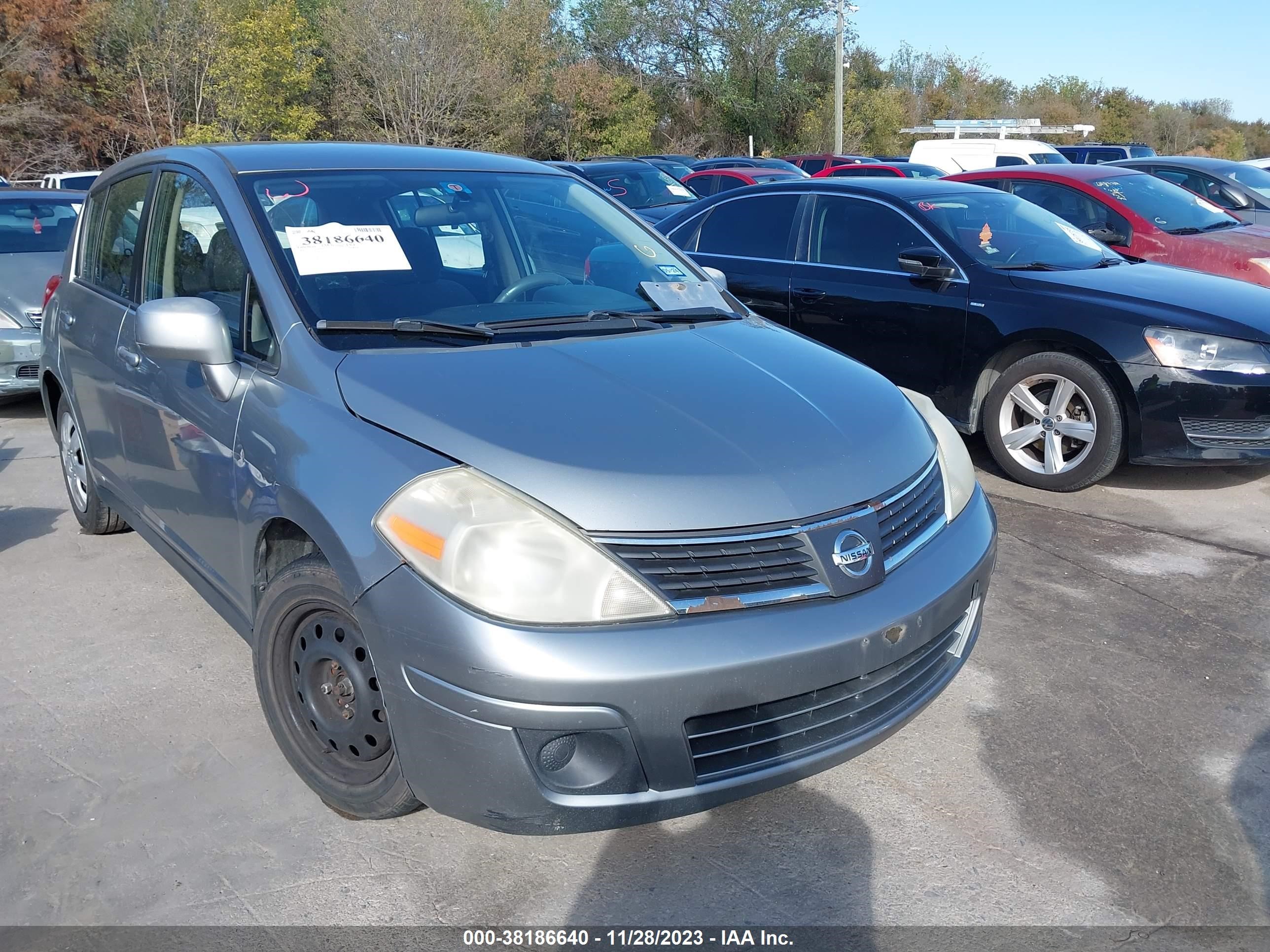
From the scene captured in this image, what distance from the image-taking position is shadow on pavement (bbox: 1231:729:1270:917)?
108 inches

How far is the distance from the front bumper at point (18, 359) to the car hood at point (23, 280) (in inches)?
5.9

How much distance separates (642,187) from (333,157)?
11343 mm

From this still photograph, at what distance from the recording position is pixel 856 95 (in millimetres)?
44812

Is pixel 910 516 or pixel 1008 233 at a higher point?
pixel 1008 233

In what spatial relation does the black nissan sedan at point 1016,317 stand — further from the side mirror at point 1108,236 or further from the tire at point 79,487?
the tire at point 79,487

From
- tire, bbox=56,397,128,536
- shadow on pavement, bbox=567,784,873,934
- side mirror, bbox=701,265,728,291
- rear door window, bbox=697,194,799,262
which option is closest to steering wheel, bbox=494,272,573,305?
side mirror, bbox=701,265,728,291

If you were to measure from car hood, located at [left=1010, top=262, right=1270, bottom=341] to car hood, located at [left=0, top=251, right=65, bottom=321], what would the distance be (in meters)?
6.34

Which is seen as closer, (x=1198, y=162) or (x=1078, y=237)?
(x=1078, y=237)

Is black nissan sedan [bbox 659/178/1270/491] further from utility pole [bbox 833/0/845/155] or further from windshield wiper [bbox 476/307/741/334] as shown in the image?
utility pole [bbox 833/0/845/155]

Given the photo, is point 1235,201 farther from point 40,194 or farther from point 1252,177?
point 40,194

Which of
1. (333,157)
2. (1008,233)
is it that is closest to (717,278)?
(333,157)

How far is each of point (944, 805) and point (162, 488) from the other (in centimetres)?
264

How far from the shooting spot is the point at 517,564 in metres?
2.32

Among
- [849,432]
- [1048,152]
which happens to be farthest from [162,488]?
[1048,152]
